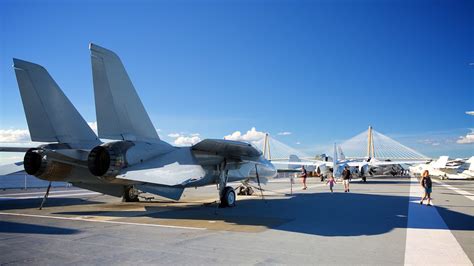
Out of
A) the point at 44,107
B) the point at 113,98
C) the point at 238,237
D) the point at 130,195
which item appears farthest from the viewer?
the point at 130,195

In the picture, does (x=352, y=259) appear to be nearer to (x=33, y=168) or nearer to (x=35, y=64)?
(x=33, y=168)

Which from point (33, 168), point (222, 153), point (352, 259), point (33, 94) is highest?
point (33, 94)

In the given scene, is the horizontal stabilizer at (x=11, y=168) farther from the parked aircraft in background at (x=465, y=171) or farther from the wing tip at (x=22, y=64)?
the parked aircraft in background at (x=465, y=171)

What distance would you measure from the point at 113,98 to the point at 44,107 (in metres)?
2.66

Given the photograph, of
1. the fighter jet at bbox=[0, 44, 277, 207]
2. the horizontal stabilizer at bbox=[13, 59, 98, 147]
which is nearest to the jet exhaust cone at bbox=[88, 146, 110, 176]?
the fighter jet at bbox=[0, 44, 277, 207]

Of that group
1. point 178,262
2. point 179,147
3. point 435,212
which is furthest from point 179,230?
point 435,212

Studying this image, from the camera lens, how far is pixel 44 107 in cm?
1087

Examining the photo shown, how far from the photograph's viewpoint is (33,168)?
10641 mm

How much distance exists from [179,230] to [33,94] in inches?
265

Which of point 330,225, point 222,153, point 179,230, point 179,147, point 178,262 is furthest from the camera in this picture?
point 222,153

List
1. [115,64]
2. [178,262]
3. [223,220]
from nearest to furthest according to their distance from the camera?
[178,262] < [223,220] < [115,64]

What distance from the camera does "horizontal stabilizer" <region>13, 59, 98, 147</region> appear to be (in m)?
10.6

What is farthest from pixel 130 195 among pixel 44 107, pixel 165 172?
pixel 165 172

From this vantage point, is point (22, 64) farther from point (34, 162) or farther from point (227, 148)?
point (227, 148)
